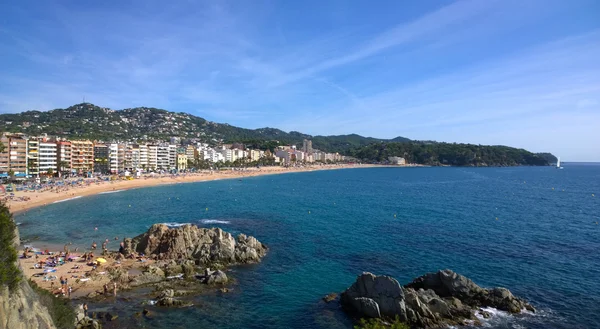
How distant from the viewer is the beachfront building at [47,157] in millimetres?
80688

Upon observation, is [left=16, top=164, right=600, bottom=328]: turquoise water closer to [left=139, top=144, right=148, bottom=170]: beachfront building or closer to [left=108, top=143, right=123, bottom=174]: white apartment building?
[left=108, top=143, right=123, bottom=174]: white apartment building

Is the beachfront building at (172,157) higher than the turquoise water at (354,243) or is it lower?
higher

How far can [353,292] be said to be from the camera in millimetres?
20000

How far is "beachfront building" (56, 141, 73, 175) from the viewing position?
84.8m

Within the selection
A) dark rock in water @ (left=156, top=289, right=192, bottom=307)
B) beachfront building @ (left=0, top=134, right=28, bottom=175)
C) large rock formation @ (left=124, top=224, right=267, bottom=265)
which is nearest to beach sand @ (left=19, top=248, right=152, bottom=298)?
large rock formation @ (left=124, top=224, right=267, bottom=265)

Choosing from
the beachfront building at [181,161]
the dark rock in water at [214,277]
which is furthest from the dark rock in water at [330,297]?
the beachfront building at [181,161]

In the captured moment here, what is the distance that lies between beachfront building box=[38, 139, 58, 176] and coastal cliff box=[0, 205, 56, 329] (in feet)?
267

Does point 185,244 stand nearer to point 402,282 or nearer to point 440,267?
point 402,282

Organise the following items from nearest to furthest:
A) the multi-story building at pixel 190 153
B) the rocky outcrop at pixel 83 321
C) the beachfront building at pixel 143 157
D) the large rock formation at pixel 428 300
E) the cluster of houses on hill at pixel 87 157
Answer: the rocky outcrop at pixel 83 321 → the large rock formation at pixel 428 300 → the cluster of houses on hill at pixel 87 157 → the beachfront building at pixel 143 157 → the multi-story building at pixel 190 153

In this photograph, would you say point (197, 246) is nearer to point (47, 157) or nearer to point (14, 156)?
point (14, 156)

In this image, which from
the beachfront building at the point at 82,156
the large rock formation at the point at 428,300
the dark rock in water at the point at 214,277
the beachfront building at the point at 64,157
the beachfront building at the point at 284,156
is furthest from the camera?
the beachfront building at the point at 284,156

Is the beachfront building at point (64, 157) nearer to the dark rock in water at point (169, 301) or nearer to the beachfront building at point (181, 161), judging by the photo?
the beachfront building at point (181, 161)

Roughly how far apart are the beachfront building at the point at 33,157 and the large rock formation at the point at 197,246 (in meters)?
64.1

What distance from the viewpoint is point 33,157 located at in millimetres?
78562
